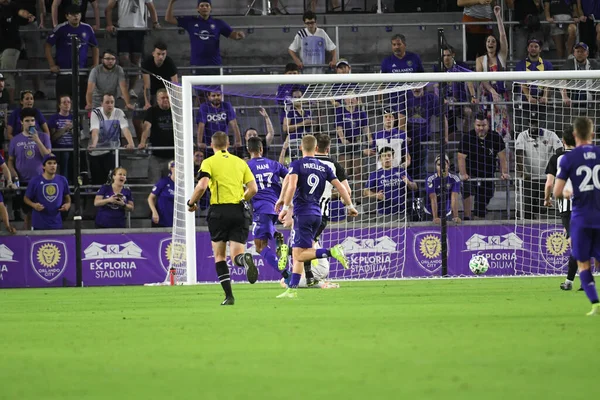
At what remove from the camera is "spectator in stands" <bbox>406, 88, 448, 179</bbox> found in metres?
21.8

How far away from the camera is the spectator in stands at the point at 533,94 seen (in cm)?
2220

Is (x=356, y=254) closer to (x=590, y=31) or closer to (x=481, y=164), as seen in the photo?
(x=481, y=164)

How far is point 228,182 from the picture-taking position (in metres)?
13.7

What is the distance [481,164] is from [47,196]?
27.8 feet

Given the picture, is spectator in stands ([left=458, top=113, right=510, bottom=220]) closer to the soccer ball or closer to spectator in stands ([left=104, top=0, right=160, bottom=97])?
the soccer ball

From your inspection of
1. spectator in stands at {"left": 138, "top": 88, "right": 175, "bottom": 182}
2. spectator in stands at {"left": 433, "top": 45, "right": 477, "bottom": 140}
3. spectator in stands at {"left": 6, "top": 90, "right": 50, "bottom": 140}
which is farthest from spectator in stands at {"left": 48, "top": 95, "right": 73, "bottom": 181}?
spectator in stands at {"left": 433, "top": 45, "right": 477, "bottom": 140}

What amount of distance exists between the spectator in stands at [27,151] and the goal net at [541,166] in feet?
30.5

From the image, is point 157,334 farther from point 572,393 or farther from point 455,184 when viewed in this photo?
point 455,184

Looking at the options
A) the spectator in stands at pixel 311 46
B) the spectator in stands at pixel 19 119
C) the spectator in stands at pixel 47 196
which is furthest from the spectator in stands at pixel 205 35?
the spectator in stands at pixel 47 196

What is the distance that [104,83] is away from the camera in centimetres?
2347

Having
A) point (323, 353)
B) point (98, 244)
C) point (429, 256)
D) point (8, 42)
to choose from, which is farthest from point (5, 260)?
point (323, 353)

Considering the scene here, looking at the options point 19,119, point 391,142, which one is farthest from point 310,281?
point 19,119

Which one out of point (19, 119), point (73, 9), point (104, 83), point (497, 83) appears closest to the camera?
point (19, 119)

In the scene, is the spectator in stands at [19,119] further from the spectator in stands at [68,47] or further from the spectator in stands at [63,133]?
the spectator in stands at [68,47]
